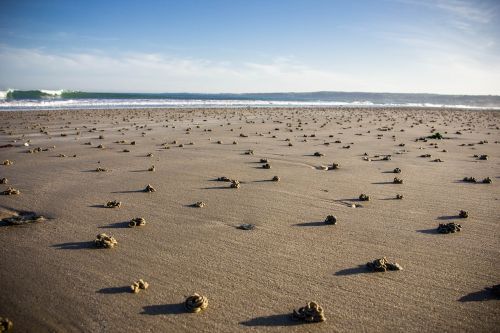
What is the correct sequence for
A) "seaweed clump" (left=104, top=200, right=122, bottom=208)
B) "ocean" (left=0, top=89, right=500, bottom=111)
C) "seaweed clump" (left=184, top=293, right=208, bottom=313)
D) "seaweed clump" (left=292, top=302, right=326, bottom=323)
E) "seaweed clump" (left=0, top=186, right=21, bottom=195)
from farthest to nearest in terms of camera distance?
"ocean" (left=0, top=89, right=500, bottom=111)
"seaweed clump" (left=0, top=186, right=21, bottom=195)
"seaweed clump" (left=104, top=200, right=122, bottom=208)
"seaweed clump" (left=184, top=293, right=208, bottom=313)
"seaweed clump" (left=292, top=302, right=326, bottom=323)

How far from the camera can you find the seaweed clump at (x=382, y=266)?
389cm

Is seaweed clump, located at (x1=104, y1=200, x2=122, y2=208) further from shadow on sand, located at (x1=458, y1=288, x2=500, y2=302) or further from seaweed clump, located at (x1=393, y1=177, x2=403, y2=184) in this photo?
seaweed clump, located at (x1=393, y1=177, x2=403, y2=184)

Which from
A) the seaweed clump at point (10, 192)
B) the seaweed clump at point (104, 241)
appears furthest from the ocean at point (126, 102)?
the seaweed clump at point (104, 241)

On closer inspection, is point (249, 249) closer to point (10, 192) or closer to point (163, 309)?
point (163, 309)

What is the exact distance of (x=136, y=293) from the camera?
3434 millimetres

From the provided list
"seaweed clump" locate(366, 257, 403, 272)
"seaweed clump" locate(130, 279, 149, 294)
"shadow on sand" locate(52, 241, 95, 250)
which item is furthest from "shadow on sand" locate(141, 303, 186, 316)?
"seaweed clump" locate(366, 257, 403, 272)

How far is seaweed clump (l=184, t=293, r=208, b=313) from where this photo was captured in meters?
3.15

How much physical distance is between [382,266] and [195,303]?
7.27 ft

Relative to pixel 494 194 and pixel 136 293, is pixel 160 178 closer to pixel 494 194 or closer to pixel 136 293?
pixel 136 293

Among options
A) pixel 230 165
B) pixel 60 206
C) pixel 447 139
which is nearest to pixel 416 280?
pixel 60 206

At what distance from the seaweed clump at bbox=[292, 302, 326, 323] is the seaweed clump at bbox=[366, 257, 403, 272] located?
3.80ft

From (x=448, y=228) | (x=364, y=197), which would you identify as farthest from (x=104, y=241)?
(x=448, y=228)

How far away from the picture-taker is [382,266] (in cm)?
388

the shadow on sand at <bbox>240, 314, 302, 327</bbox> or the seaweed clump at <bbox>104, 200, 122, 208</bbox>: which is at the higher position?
the seaweed clump at <bbox>104, 200, 122, 208</bbox>
